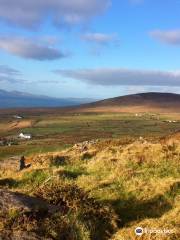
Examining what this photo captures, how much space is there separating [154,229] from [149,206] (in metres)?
2.74

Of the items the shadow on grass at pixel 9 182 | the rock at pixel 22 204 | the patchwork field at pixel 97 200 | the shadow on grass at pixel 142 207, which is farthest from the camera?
the shadow on grass at pixel 9 182

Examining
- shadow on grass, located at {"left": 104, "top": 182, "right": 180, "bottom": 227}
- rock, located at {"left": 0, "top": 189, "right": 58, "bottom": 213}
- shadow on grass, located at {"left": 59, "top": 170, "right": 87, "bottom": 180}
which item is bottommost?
shadow on grass, located at {"left": 104, "top": 182, "right": 180, "bottom": 227}

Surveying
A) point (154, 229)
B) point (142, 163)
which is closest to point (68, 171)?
point (142, 163)

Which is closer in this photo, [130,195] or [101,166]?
[130,195]

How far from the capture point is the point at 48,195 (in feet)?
50.2

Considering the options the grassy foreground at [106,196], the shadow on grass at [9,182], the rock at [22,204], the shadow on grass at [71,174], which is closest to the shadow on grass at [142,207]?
the grassy foreground at [106,196]

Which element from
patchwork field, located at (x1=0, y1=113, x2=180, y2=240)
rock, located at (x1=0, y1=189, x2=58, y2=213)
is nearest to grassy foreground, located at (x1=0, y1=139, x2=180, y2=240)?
patchwork field, located at (x1=0, y1=113, x2=180, y2=240)

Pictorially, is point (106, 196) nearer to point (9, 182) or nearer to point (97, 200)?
point (97, 200)

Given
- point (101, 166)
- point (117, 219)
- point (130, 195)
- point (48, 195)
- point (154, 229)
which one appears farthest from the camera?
point (101, 166)

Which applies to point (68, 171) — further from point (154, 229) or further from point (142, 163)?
point (154, 229)

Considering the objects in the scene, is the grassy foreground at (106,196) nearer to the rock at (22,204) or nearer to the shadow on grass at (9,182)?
the shadow on grass at (9,182)

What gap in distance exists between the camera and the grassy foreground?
12.8 meters

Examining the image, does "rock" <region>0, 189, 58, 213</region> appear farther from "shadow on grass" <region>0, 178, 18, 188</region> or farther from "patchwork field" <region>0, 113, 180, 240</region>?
"shadow on grass" <region>0, 178, 18, 188</region>

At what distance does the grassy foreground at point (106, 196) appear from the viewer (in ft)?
41.8
